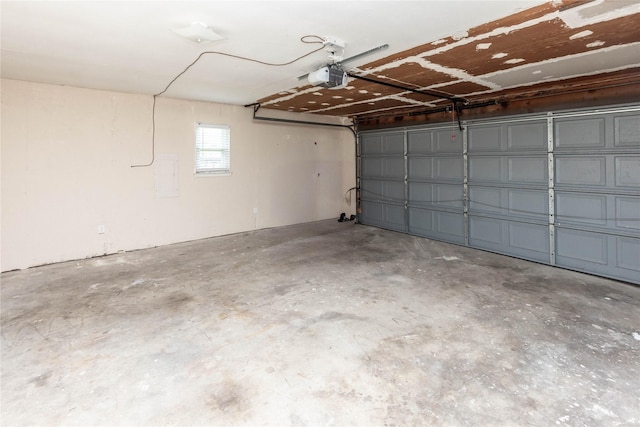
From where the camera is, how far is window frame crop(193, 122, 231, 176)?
5895mm

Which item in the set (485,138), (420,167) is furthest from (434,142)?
(485,138)

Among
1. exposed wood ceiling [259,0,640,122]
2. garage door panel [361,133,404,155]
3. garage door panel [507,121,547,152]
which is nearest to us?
exposed wood ceiling [259,0,640,122]

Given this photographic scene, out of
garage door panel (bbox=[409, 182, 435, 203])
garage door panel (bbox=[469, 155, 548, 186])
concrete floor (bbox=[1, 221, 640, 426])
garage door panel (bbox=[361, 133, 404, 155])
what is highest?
garage door panel (bbox=[361, 133, 404, 155])

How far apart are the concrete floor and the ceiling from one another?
7.93 feet

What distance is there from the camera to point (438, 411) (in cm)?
180

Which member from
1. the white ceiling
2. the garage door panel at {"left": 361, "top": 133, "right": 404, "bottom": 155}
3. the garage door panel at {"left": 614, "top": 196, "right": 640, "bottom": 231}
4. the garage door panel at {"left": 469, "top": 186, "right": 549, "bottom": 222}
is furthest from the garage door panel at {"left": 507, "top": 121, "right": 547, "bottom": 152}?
the white ceiling

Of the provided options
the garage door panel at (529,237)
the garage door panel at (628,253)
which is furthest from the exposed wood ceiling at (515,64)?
the garage door panel at (529,237)

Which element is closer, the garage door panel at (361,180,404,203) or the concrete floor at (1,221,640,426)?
the concrete floor at (1,221,640,426)

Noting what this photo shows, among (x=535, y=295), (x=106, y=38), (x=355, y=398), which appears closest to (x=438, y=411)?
(x=355, y=398)

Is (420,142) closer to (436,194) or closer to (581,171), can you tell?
(436,194)

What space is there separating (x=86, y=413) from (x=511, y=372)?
2550 millimetres

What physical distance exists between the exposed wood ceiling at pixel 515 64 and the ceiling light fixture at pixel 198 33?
5.42 feet

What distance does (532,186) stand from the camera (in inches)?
183

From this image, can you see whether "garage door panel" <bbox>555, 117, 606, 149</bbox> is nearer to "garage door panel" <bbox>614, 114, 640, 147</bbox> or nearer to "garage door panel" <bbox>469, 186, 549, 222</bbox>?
"garage door panel" <bbox>614, 114, 640, 147</bbox>
